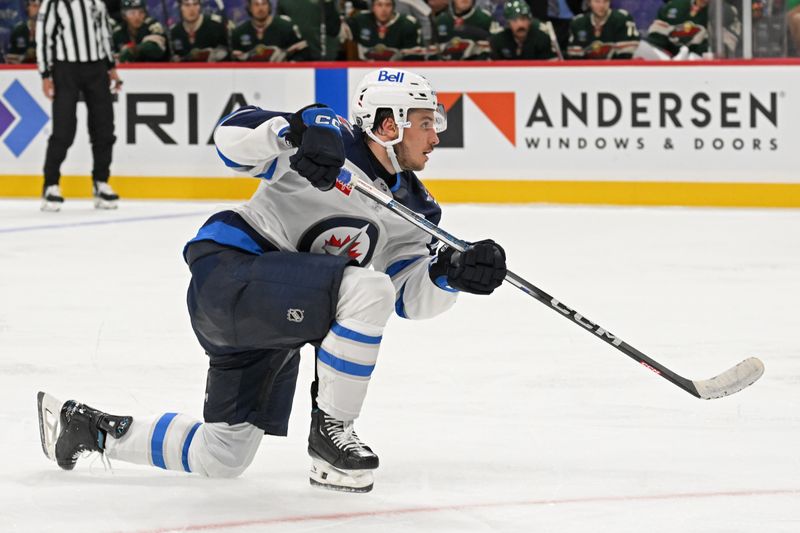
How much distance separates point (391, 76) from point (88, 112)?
5.62 meters

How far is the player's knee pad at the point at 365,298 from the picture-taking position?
2.56m

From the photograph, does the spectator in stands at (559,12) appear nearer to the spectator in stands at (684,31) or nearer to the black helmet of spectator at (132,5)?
the spectator in stands at (684,31)

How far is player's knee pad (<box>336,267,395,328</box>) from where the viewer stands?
2.56 metres

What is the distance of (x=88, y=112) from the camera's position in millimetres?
8180

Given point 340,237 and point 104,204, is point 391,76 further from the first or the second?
point 104,204

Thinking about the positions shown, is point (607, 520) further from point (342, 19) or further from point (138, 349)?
point (342, 19)

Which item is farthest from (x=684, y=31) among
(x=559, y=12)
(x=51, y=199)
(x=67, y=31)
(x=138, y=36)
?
(x=51, y=199)

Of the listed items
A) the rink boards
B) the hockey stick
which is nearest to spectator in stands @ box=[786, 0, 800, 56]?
the rink boards

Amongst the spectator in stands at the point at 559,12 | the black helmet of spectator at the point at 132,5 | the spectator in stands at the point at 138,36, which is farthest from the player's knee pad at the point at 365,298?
the black helmet of spectator at the point at 132,5

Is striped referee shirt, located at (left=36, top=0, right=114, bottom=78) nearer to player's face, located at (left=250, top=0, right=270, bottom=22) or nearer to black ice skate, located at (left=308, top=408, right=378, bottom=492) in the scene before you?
player's face, located at (left=250, top=0, right=270, bottom=22)

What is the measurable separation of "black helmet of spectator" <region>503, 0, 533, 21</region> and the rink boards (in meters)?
0.27

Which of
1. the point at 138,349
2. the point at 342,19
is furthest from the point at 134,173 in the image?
the point at 138,349

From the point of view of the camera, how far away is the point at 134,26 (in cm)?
891

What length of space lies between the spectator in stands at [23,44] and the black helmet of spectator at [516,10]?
289 cm
